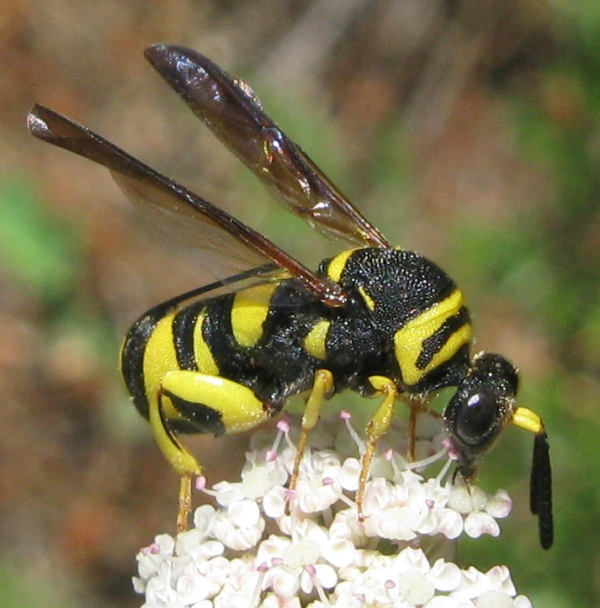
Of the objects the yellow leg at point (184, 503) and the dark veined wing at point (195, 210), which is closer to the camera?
the dark veined wing at point (195, 210)

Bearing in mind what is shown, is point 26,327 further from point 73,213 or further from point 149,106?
point 149,106

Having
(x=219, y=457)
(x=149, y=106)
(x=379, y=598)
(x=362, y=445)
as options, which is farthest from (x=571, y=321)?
(x=149, y=106)

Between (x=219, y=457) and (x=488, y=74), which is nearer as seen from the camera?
(x=219, y=457)

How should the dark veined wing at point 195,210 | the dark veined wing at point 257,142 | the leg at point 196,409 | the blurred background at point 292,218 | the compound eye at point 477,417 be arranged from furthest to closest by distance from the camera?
the blurred background at point 292,218 < the dark veined wing at point 257,142 < the leg at point 196,409 < the compound eye at point 477,417 < the dark veined wing at point 195,210

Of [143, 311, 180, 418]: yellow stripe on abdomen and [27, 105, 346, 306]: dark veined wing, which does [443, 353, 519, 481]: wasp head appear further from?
[143, 311, 180, 418]: yellow stripe on abdomen

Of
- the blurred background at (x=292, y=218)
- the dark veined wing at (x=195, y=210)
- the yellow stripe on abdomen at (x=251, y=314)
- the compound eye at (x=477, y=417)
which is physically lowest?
the blurred background at (x=292, y=218)

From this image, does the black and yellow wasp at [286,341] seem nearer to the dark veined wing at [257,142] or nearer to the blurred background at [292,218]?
the dark veined wing at [257,142]

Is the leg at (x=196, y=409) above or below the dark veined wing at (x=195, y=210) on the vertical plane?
below

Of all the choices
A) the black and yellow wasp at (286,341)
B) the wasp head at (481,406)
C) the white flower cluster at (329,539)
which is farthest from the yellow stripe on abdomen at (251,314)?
the wasp head at (481,406)

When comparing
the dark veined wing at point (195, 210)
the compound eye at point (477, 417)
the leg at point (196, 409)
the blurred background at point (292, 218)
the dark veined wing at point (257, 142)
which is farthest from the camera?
the blurred background at point (292, 218)
